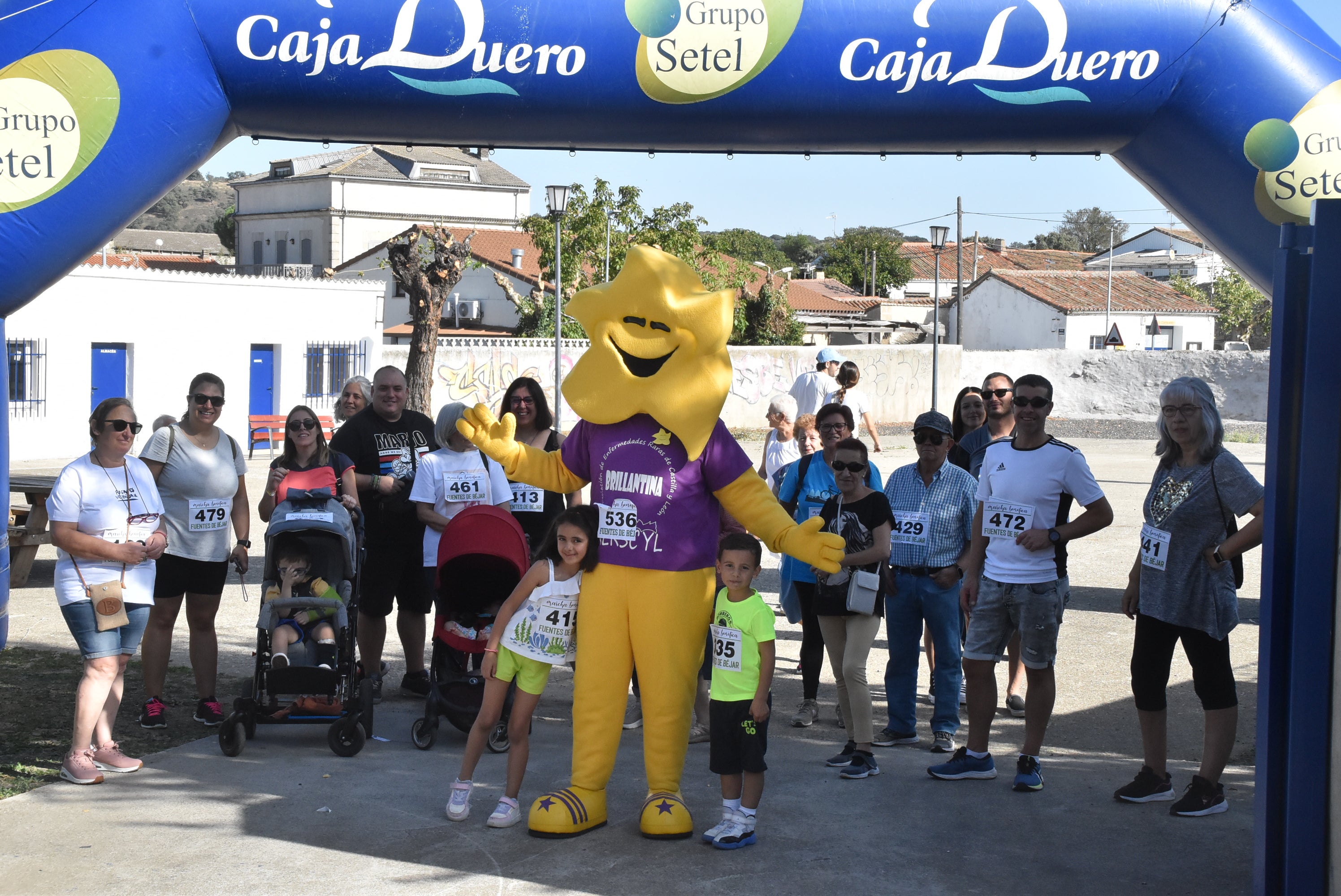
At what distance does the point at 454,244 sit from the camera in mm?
21391

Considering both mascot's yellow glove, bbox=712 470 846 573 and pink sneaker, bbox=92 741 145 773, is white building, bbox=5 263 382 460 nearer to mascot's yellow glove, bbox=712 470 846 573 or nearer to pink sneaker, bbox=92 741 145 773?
pink sneaker, bbox=92 741 145 773

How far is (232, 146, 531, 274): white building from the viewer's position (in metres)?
58.2

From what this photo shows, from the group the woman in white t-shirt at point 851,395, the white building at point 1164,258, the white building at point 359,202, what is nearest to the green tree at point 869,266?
the white building at point 1164,258

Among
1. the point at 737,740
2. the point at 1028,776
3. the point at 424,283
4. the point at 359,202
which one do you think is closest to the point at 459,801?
the point at 737,740

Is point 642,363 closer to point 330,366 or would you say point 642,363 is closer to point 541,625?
point 541,625

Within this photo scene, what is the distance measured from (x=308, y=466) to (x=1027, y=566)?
3.73m

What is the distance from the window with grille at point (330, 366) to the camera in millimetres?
24922

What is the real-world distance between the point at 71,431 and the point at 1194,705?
64.2 ft

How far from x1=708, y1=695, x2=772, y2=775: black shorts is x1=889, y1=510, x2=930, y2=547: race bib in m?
1.61

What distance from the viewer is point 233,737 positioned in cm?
574

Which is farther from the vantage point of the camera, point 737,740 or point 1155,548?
point 1155,548

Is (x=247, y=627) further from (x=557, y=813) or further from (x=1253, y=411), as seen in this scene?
(x=1253, y=411)

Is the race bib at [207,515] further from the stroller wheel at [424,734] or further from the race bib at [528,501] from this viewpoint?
A: the race bib at [528,501]

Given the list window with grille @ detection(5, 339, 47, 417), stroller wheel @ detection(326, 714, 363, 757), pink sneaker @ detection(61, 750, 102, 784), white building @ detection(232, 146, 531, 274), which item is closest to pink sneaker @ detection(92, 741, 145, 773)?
pink sneaker @ detection(61, 750, 102, 784)
